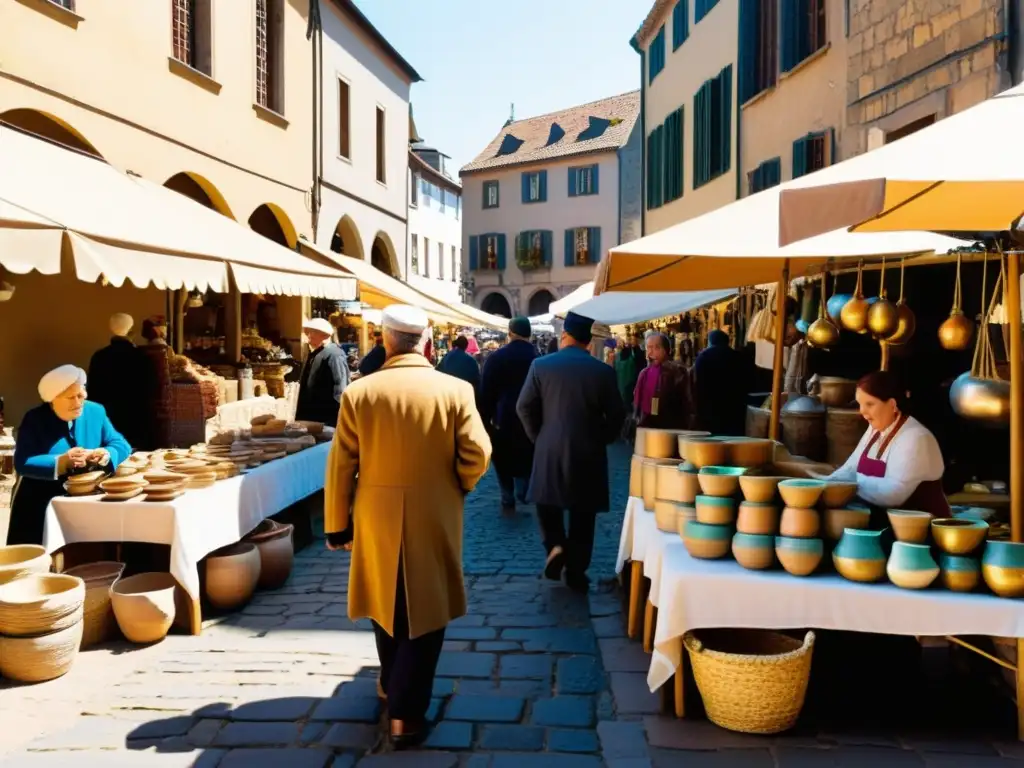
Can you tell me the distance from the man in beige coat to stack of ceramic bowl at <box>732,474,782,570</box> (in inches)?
41.6

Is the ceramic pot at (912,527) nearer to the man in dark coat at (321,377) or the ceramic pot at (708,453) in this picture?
the ceramic pot at (708,453)

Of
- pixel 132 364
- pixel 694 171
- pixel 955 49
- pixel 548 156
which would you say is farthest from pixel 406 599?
pixel 548 156

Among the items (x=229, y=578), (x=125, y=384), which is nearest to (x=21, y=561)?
(x=229, y=578)

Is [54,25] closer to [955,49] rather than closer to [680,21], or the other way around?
[955,49]

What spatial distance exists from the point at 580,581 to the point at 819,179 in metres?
3.28

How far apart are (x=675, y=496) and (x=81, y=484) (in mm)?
3090

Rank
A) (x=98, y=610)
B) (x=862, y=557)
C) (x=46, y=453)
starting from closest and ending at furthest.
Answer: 1. (x=862, y=557)
2. (x=98, y=610)
3. (x=46, y=453)

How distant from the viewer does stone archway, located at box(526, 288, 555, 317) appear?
4472 cm

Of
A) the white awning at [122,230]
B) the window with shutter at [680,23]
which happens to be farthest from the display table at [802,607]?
the window with shutter at [680,23]

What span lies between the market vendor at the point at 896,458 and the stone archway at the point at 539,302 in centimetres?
4034

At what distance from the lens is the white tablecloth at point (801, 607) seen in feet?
11.6

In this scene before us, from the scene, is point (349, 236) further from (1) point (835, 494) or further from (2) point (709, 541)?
(1) point (835, 494)

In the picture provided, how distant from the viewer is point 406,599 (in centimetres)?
365

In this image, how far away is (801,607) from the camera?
3652mm
